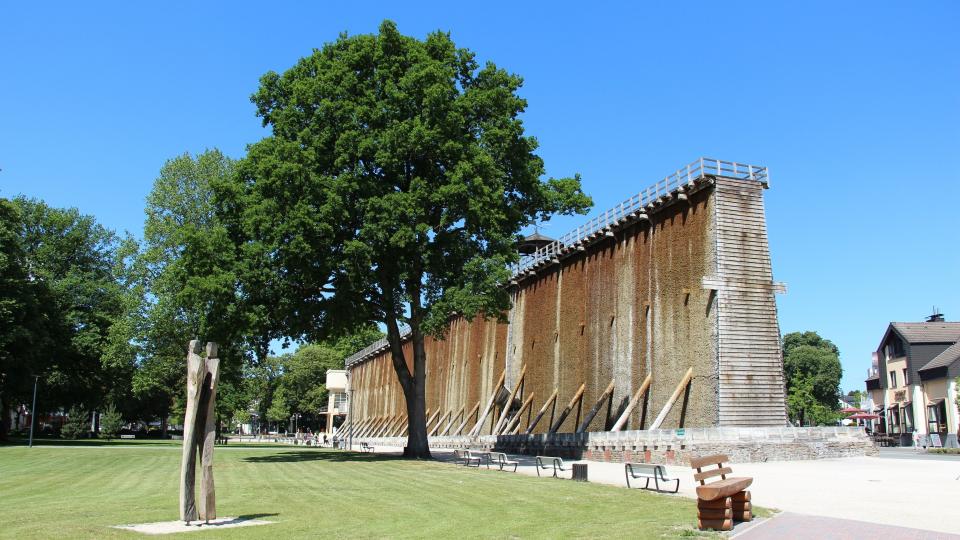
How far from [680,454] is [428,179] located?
14.9m

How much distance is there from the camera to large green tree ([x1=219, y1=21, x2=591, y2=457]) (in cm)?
2934

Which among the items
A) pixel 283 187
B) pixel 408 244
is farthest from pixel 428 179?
pixel 283 187

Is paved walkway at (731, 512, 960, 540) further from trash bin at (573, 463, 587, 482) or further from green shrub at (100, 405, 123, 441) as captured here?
green shrub at (100, 405, 123, 441)

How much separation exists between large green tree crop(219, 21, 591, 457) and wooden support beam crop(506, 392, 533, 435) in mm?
11614

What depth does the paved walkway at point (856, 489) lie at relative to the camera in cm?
1155

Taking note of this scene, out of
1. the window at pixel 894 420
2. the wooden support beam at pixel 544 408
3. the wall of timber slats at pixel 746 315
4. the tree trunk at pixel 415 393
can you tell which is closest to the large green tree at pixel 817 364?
the window at pixel 894 420

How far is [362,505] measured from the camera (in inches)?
546

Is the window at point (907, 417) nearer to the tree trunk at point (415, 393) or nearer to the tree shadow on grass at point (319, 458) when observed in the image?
the tree trunk at point (415, 393)

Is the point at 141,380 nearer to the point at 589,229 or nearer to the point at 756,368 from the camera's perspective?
the point at 589,229

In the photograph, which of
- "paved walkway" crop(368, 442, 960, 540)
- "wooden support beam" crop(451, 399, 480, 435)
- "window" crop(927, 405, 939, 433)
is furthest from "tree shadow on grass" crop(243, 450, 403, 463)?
"window" crop(927, 405, 939, 433)

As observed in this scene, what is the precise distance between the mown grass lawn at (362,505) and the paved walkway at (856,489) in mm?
2262

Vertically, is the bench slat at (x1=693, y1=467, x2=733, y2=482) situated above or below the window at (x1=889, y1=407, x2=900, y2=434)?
above

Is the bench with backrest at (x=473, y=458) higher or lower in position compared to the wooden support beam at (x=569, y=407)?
lower

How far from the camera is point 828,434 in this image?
2723cm
